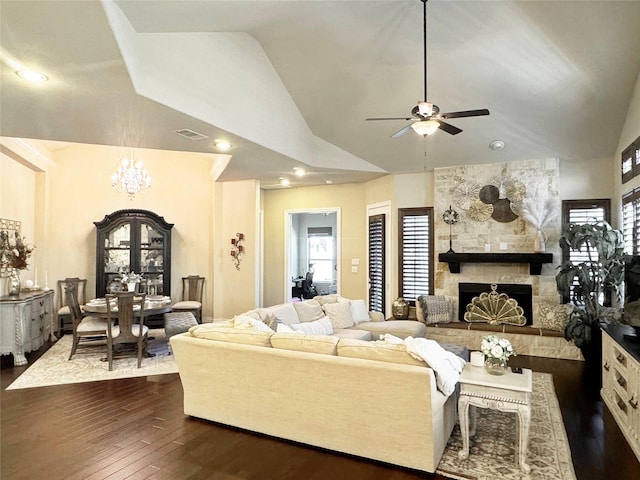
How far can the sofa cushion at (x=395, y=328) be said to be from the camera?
17.9 feet

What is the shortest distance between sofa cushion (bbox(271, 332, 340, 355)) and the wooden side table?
3.38 ft

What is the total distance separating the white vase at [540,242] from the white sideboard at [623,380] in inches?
80.4

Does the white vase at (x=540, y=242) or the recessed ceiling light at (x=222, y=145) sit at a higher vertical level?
the recessed ceiling light at (x=222, y=145)

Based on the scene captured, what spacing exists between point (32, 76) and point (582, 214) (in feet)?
23.5

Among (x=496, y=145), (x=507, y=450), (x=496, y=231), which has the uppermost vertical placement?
(x=496, y=145)

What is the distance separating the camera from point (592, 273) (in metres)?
5.35

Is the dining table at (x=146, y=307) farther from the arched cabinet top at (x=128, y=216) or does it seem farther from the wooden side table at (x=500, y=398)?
the wooden side table at (x=500, y=398)

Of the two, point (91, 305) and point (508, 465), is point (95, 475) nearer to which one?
point (508, 465)

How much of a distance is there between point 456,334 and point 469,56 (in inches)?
161

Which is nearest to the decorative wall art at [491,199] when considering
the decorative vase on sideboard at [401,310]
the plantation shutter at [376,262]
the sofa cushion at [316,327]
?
the plantation shutter at [376,262]

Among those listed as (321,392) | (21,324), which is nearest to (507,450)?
(321,392)

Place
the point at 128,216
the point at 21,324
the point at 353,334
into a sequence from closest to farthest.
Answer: the point at 353,334
the point at 21,324
the point at 128,216

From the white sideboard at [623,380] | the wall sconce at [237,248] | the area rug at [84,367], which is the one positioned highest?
the wall sconce at [237,248]

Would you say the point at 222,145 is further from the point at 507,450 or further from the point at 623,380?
the point at 623,380
